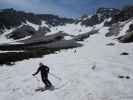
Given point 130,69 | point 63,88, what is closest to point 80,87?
point 63,88

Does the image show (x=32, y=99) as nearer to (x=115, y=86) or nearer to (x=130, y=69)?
(x=115, y=86)

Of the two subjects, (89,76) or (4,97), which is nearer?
(4,97)

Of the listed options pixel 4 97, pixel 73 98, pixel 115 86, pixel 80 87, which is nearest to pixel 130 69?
pixel 115 86

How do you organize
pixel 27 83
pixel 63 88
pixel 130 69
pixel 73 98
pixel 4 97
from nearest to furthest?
1. pixel 73 98
2. pixel 4 97
3. pixel 63 88
4. pixel 27 83
5. pixel 130 69

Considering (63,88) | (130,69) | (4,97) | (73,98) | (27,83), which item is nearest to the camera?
(73,98)

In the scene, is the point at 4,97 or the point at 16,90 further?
the point at 16,90

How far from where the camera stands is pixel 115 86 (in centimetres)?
1683

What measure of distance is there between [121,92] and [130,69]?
808cm

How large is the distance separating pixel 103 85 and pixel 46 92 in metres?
5.00

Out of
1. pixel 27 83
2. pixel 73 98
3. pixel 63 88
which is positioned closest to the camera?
pixel 73 98

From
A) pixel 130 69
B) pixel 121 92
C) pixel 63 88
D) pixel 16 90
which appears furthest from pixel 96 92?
pixel 130 69

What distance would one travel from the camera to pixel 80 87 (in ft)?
56.7

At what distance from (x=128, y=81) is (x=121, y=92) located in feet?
9.68

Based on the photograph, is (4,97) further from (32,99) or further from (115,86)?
(115,86)
